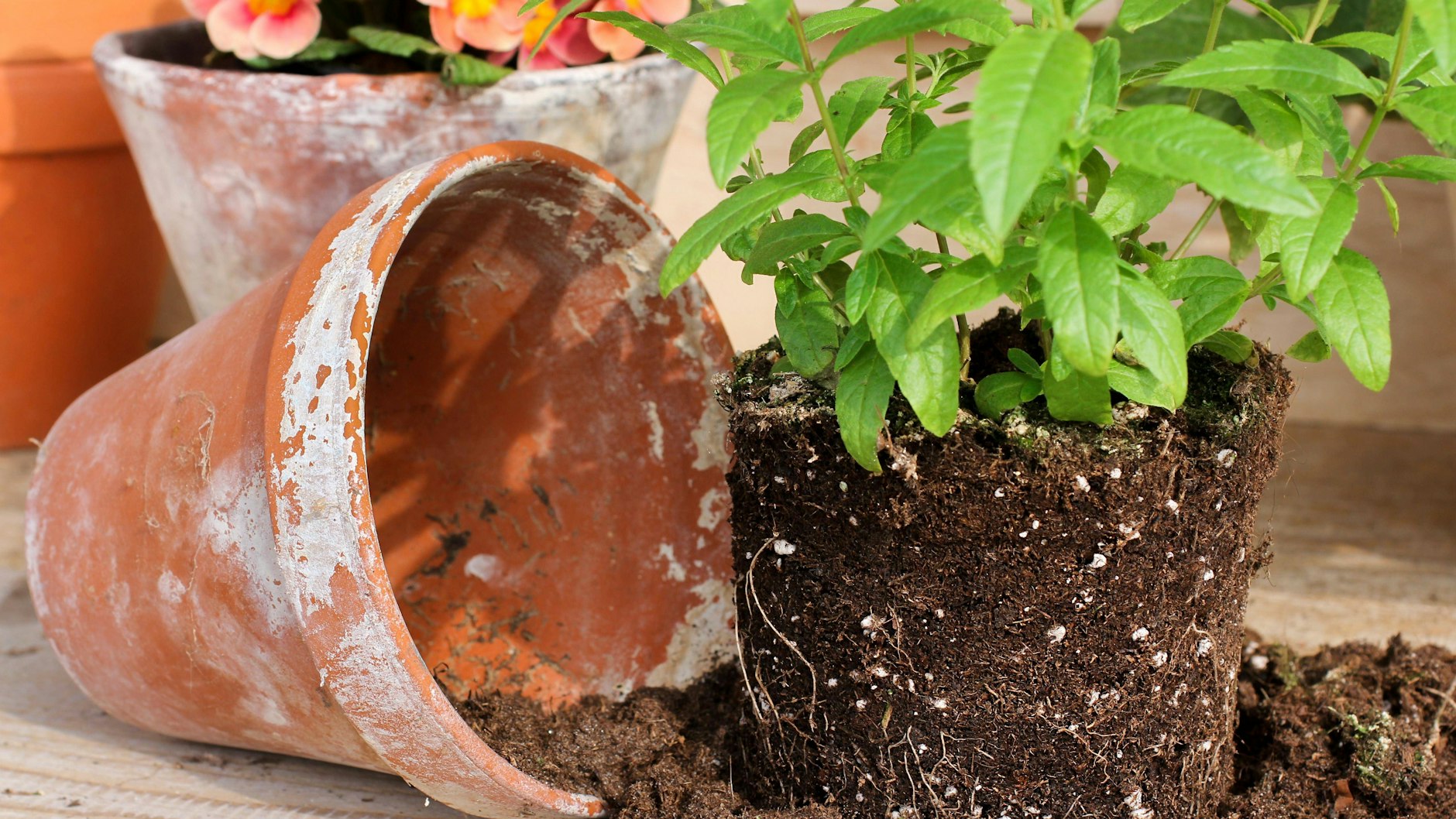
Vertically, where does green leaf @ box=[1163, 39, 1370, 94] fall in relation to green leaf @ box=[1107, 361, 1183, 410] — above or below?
above

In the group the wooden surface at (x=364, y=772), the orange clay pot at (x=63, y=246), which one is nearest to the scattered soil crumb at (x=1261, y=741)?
the wooden surface at (x=364, y=772)

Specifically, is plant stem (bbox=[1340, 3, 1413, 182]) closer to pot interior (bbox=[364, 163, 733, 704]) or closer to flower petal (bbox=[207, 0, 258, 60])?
pot interior (bbox=[364, 163, 733, 704])

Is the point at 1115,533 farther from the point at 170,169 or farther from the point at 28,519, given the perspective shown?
the point at 170,169

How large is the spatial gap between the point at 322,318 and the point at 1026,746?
0.58 meters

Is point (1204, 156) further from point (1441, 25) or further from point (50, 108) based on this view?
point (50, 108)

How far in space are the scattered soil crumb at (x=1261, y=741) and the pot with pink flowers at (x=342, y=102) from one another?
23.2 inches

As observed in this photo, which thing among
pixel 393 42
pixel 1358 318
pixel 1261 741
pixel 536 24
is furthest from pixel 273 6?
pixel 1261 741

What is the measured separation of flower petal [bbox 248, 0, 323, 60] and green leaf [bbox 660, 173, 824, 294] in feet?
2.41

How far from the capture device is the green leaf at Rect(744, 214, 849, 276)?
2.60 feet

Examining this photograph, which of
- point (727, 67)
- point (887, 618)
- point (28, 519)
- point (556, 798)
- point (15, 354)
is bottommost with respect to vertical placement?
point (556, 798)

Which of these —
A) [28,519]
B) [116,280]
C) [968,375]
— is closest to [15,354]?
[116,280]

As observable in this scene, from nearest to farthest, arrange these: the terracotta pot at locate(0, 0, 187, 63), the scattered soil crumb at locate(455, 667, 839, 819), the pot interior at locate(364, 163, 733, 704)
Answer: the scattered soil crumb at locate(455, 667, 839, 819) < the pot interior at locate(364, 163, 733, 704) < the terracotta pot at locate(0, 0, 187, 63)

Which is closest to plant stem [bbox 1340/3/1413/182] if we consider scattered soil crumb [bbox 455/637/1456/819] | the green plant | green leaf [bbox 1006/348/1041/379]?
the green plant

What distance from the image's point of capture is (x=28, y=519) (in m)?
1.13
